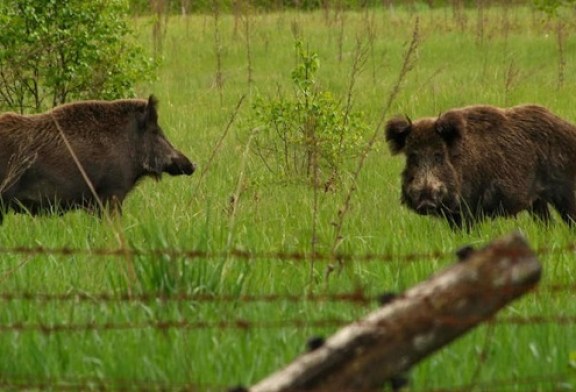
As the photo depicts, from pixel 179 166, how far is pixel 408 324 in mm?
7145

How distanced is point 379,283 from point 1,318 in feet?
6.89

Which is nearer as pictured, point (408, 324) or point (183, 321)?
point (408, 324)

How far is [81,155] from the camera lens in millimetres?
9938

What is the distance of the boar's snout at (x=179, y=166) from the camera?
10.8 meters

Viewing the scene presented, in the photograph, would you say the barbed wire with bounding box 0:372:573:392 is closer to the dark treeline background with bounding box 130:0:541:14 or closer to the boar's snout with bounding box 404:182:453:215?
the boar's snout with bounding box 404:182:453:215

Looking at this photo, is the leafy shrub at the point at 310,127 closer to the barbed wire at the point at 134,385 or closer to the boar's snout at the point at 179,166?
the boar's snout at the point at 179,166

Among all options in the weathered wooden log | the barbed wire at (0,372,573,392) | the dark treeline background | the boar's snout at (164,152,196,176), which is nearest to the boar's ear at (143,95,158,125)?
the boar's snout at (164,152,196,176)

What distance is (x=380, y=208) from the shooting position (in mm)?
10633

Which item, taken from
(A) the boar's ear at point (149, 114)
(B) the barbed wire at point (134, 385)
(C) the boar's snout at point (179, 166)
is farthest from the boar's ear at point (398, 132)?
(B) the barbed wire at point (134, 385)

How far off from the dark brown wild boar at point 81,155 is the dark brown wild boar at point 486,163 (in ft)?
6.59

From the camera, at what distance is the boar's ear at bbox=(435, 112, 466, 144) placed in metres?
9.59

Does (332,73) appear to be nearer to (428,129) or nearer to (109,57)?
(109,57)

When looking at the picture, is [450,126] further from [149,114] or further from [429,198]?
[149,114]

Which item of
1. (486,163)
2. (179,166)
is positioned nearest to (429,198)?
(486,163)
